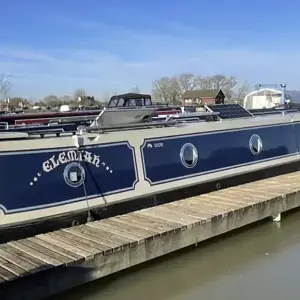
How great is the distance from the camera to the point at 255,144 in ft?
25.8

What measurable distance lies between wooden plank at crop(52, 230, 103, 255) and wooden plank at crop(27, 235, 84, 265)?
0.16 m

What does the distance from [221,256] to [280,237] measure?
1.16 metres

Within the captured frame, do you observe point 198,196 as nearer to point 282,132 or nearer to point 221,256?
point 221,256

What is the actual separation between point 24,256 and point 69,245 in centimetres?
46

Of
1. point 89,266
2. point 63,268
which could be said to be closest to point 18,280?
point 63,268

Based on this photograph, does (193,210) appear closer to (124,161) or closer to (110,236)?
(124,161)

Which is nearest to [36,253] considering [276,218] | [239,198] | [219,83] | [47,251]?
[47,251]

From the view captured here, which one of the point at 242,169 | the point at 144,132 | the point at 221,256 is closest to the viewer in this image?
the point at 221,256

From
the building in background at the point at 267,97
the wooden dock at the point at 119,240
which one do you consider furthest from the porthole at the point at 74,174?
the building in background at the point at 267,97

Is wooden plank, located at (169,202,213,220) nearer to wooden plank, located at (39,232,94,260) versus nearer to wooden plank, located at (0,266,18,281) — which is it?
wooden plank, located at (39,232,94,260)

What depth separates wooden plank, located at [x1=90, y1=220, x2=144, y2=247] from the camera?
474cm

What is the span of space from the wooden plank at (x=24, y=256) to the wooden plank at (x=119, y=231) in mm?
951

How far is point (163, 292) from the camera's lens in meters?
4.77

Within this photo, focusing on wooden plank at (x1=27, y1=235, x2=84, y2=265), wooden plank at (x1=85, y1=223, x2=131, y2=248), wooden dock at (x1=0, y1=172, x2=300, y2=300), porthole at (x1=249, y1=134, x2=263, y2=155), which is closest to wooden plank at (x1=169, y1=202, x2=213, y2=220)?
wooden dock at (x1=0, y1=172, x2=300, y2=300)
